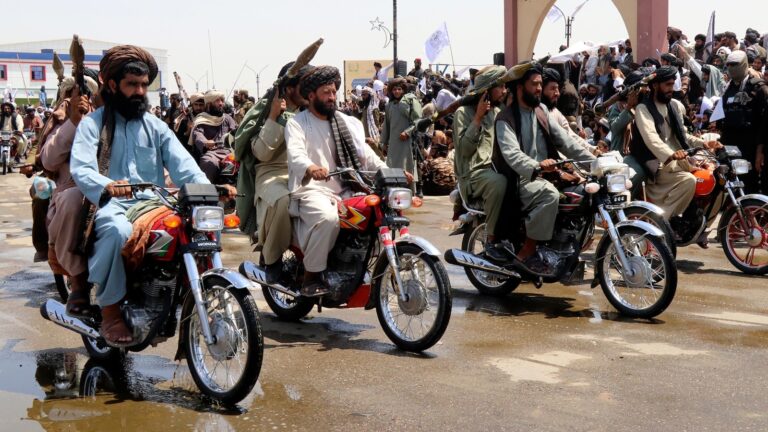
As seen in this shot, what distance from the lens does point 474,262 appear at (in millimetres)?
7621

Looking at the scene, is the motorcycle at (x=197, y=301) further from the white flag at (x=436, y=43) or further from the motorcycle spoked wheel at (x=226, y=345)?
the white flag at (x=436, y=43)

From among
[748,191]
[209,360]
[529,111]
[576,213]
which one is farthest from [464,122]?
[748,191]

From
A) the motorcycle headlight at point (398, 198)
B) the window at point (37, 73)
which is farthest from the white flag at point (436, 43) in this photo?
the window at point (37, 73)

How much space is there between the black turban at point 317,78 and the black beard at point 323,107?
0.09 meters

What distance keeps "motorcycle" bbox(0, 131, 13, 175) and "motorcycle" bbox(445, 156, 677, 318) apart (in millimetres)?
19812

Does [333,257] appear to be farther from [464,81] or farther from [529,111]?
[464,81]

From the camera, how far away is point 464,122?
27.0 ft

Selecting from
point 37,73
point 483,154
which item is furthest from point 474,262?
point 37,73

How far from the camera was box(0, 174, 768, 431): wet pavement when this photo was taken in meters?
4.71

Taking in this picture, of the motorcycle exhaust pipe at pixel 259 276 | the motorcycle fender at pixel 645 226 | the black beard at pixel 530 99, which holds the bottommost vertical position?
the motorcycle exhaust pipe at pixel 259 276

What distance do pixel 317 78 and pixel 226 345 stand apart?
2452mm

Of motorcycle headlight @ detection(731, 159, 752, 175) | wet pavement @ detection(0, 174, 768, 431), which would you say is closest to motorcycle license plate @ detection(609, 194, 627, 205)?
wet pavement @ detection(0, 174, 768, 431)

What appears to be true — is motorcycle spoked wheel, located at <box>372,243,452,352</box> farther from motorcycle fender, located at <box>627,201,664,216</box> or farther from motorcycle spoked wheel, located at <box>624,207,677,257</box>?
motorcycle spoked wheel, located at <box>624,207,677,257</box>

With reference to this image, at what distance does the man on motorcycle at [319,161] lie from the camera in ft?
20.9
